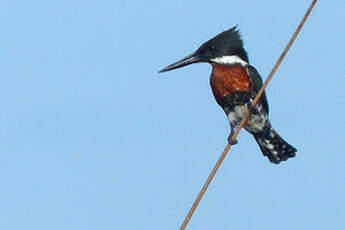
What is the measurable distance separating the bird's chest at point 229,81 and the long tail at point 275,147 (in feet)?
2.72

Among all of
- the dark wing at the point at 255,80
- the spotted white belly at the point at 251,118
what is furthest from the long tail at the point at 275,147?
the dark wing at the point at 255,80

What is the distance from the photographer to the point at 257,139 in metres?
8.91

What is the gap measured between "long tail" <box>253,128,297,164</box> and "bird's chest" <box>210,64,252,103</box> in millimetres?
828

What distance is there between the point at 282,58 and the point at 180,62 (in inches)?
136

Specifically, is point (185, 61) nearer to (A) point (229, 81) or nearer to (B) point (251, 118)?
(A) point (229, 81)

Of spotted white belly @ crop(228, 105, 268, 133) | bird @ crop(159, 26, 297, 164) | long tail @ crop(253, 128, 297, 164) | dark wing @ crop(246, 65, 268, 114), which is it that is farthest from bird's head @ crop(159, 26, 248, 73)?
long tail @ crop(253, 128, 297, 164)

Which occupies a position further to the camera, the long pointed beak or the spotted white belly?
the spotted white belly

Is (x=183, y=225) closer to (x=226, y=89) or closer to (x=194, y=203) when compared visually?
(x=194, y=203)

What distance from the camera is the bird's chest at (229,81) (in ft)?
26.7

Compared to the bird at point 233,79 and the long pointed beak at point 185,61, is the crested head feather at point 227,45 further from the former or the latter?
the long pointed beak at point 185,61

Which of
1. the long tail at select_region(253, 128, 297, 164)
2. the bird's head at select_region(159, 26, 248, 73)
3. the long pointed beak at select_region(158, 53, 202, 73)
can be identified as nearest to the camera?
the long pointed beak at select_region(158, 53, 202, 73)

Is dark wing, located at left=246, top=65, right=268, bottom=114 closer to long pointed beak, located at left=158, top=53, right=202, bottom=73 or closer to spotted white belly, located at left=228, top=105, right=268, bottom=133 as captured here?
spotted white belly, located at left=228, top=105, right=268, bottom=133

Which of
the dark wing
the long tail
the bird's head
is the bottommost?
the long tail

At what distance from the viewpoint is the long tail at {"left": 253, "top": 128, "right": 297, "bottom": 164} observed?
8.80 meters
